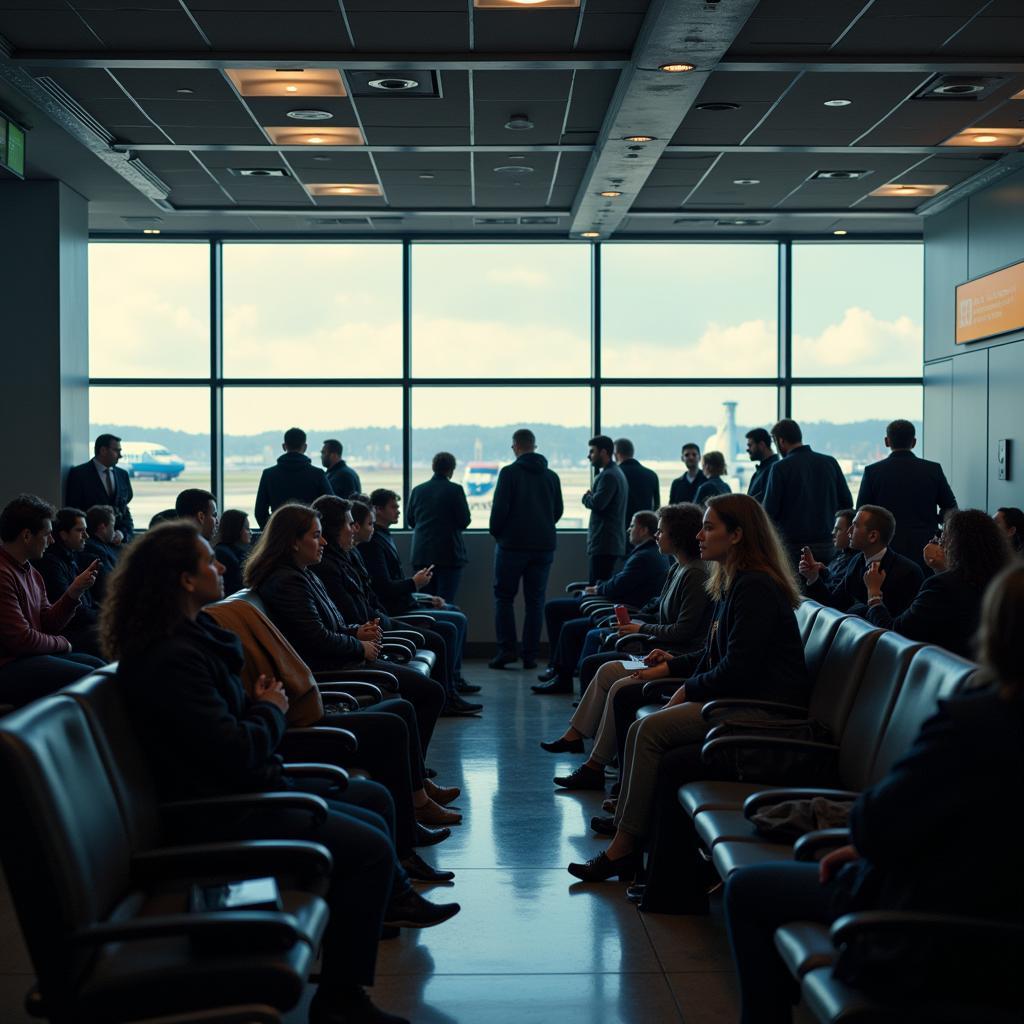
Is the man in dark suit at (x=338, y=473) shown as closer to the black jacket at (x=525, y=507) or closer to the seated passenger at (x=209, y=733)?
the black jacket at (x=525, y=507)

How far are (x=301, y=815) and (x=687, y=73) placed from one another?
467cm

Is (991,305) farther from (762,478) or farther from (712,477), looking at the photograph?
(712,477)

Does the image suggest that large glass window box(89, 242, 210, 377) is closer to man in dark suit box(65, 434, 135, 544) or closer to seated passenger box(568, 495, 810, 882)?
man in dark suit box(65, 434, 135, 544)

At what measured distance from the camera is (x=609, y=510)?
9586mm

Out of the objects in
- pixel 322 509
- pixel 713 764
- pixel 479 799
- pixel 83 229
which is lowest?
pixel 479 799

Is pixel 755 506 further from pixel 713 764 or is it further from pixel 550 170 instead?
pixel 550 170

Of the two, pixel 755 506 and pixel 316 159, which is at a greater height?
pixel 316 159

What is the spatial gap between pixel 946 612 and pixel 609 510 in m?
5.18

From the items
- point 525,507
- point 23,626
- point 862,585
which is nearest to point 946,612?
point 862,585

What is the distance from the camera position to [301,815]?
114 inches

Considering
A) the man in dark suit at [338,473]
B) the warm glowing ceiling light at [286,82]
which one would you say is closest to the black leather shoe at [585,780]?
the warm glowing ceiling light at [286,82]

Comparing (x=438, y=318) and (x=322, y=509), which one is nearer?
(x=322, y=509)

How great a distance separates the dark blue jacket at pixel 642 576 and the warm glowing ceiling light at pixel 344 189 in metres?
3.87

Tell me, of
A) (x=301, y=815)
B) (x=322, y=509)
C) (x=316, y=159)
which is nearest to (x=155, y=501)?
(x=316, y=159)
